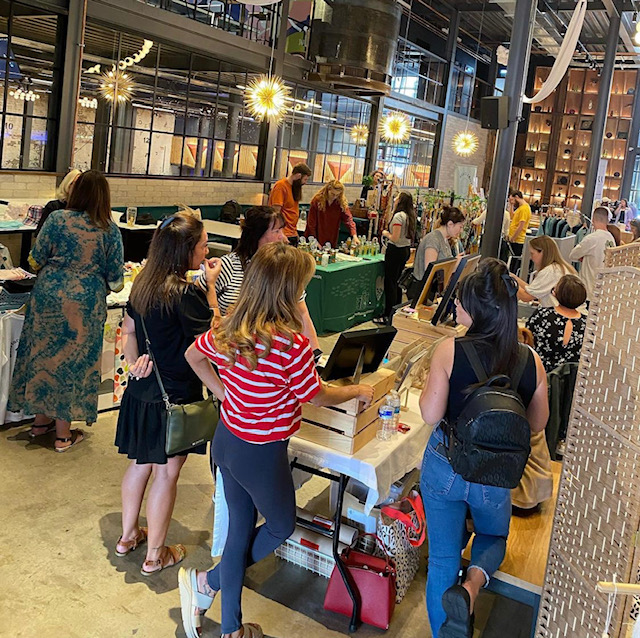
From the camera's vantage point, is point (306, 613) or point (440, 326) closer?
point (306, 613)

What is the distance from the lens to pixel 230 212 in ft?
34.8

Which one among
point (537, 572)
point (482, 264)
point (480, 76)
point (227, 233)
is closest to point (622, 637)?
point (537, 572)

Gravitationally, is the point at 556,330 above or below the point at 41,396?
above

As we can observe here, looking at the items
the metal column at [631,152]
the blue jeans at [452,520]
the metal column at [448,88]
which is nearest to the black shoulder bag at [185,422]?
the blue jeans at [452,520]

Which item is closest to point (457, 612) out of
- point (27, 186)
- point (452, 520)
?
point (452, 520)

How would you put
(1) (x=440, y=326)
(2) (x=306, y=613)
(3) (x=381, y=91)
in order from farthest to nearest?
(3) (x=381, y=91) < (1) (x=440, y=326) < (2) (x=306, y=613)

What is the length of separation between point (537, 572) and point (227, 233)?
6.53 metres

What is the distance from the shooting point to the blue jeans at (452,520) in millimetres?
2512

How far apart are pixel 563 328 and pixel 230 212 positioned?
23.4ft

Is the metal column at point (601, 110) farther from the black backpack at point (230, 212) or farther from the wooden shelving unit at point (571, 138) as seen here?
the black backpack at point (230, 212)

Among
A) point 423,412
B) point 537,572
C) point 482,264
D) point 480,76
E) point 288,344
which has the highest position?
point 480,76

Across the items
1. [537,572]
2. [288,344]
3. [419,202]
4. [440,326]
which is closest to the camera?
[288,344]

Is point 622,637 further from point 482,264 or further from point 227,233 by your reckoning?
point 227,233

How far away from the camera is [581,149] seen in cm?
1953
